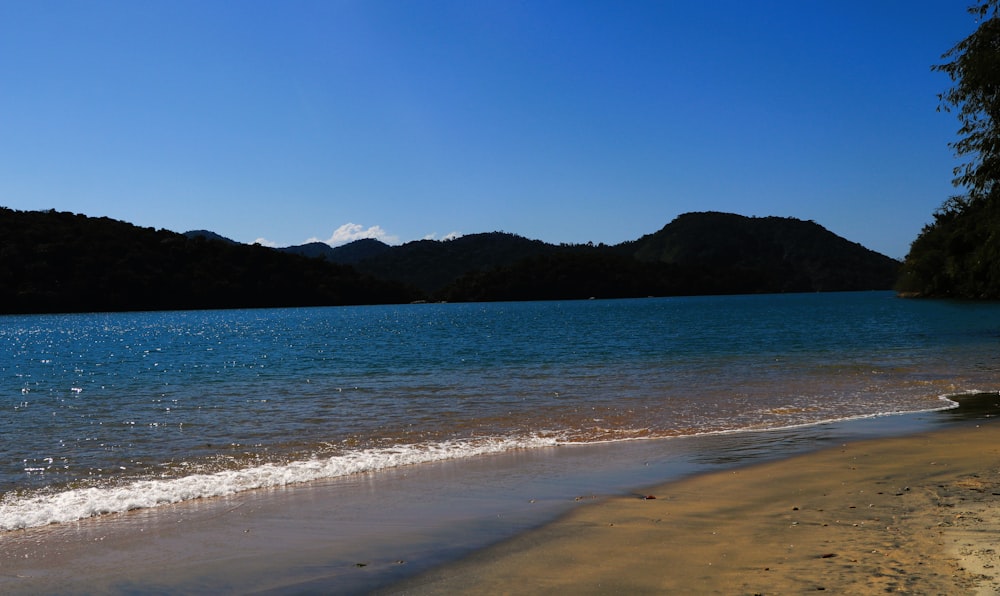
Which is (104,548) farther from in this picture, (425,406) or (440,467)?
(425,406)

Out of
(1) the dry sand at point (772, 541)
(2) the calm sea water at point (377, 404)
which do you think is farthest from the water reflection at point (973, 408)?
(1) the dry sand at point (772, 541)

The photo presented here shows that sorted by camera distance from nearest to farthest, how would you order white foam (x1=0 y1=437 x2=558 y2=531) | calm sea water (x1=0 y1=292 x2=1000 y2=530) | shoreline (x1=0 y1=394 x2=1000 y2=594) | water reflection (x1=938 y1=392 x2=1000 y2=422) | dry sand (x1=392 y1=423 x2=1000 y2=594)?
1. dry sand (x1=392 y1=423 x2=1000 y2=594)
2. shoreline (x1=0 y1=394 x2=1000 y2=594)
3. white foam (x1=0 y1=437 x2=558 y2=531)
4. calm sea water (x1=0 y1=292 x2=1000 y2=530)
5. water reflection (x1=938 y1=392 x2=1000 y2=422)

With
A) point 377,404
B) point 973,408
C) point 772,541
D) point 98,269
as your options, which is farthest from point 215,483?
point 98,269

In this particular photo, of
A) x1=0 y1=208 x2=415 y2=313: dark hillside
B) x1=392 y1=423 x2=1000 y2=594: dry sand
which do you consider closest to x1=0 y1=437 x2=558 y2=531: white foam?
x1=392 y1=423 x2=1000 y2=594: dry sand

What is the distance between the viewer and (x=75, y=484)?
38.8ft

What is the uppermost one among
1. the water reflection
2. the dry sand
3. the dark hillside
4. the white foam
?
the dark hillside

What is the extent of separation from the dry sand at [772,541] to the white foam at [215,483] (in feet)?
15.8

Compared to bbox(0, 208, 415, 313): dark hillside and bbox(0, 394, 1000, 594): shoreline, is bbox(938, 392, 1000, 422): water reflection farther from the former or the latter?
bbox(0, 208, 415, 313): dark hillside

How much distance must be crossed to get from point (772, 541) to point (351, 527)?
4.70m

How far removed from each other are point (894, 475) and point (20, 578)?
10.7m

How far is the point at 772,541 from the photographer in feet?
24.1

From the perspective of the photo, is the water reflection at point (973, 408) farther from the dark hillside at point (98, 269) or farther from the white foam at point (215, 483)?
the dark hillside at point (98, 269)

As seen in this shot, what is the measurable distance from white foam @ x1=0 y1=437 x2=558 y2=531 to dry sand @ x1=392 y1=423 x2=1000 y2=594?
482cm

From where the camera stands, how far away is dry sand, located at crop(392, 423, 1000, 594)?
6.12 meters
